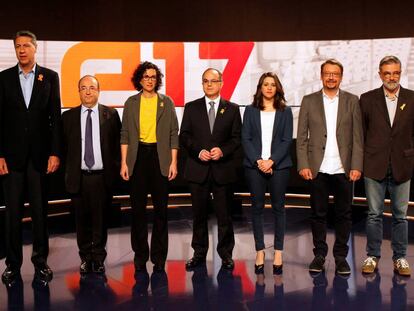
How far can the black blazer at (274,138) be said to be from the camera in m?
3.90

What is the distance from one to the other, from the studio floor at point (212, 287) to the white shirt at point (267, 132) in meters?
0.94

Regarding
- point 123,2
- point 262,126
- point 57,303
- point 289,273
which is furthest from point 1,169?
point 123,2

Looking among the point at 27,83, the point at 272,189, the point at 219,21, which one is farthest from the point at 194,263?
the point at 219,21

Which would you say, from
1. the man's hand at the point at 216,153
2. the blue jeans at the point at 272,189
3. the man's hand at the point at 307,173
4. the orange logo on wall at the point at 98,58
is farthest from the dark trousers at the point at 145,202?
the orange logo on wall at the point at 98,58

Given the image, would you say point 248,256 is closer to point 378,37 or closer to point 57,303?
point 57,303

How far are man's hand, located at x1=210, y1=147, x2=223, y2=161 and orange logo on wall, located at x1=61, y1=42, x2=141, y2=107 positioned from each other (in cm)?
295

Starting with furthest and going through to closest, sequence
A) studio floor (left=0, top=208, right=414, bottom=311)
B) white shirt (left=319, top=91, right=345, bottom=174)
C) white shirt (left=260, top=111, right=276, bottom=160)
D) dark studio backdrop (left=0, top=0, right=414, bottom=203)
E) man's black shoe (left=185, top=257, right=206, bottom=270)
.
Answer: dark studio backdrop (left=0, top=0, right=414, bottom=203) → man's black shoe (left=185, top=257, right=206, bottom=270) → white shirt (left=260, top=111, right=276, bottom=160) → white shirt (left=319, top=91, right=345, bottom=174) → studio floor (left=0, top=208, right=414, bottom=311)

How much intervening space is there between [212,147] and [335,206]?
104 centimetres

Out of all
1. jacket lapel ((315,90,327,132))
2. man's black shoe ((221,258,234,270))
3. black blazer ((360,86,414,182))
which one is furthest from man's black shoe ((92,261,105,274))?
black blazer ((360,86,414,182))

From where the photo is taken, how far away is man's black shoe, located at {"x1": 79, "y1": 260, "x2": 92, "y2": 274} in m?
4.04

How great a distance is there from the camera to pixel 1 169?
3.71 metres

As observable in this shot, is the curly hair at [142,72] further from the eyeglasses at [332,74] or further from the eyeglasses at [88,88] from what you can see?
the eyeglasses at [332,74]

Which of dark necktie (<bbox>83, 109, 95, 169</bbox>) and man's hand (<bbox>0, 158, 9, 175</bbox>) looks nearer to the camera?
man's hand (<bbox>0, 158, 9, 175</bbox>)

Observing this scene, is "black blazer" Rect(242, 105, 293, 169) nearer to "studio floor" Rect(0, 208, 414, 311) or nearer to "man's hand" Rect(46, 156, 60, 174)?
"studio floor" Rect(0, 208, 414, 311)
